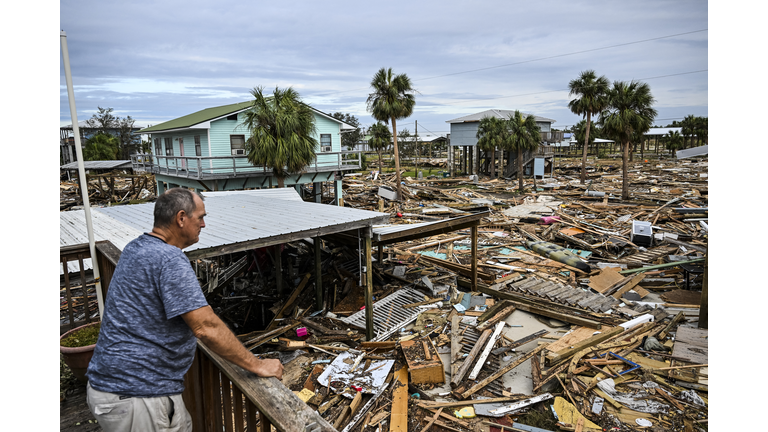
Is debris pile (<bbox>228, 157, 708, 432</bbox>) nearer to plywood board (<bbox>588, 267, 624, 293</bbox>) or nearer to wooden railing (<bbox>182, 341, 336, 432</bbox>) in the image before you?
plywood board (<bbox>588, 267, 624, 293</bbox>)

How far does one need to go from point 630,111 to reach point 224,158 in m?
25.5

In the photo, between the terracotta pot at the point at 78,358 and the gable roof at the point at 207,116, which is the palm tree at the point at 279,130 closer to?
the gable roof at the point at 207,116

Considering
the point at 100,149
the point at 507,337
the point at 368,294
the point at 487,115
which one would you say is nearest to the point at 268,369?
the point at 368,294

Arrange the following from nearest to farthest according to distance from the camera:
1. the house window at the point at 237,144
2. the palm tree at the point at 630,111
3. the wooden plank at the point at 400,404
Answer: the wooden plank at the point at 400,404, the house window at the point at 237,144, the palm tree at the point at 630,111

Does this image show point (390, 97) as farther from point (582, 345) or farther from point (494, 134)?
point (582, 345)

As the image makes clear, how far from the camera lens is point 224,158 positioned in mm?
24141

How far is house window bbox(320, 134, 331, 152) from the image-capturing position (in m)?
29.7

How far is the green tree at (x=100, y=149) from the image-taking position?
52.8 m

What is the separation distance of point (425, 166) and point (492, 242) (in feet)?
159

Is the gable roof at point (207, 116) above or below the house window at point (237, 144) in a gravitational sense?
above

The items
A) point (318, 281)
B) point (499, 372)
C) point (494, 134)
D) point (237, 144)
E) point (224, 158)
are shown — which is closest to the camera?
point (499, 372)

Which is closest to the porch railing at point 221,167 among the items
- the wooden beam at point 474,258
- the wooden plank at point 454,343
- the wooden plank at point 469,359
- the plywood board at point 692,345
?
the wooden beam at point 474,258

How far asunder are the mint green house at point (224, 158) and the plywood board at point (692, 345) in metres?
20.2
